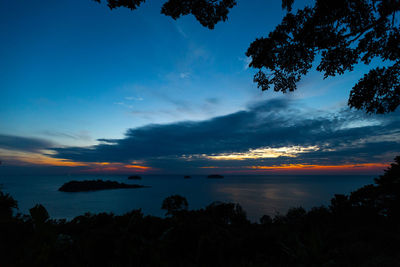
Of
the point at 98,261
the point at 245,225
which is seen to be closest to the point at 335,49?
the point at 245,225

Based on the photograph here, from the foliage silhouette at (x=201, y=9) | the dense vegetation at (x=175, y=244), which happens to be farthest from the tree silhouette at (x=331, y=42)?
the dense vegetation at (x=175, y=244)

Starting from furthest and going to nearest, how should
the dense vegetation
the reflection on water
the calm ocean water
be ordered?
the calm ocean water, the reflection on water, the dense vegetation

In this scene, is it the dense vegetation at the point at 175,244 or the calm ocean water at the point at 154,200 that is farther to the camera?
the calm ocean water at the point at 154,200

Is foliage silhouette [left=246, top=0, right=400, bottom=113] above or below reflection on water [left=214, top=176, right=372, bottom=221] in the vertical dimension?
above

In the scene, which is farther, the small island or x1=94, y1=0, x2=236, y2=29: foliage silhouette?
the small island

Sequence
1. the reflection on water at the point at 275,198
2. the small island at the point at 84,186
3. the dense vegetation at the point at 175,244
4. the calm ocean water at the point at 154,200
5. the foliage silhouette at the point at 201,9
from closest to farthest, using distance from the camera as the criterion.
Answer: the dense vegetation at the point at 175,244 → the foliage silhouette at the point at 201,9 → the reflection on water at the point at 275,198 → the calm ocean water at the point at 154,200 → the small island at the point at 84,186

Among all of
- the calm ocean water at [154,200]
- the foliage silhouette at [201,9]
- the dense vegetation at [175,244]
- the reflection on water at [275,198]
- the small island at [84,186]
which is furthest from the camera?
the small island at [84,186]

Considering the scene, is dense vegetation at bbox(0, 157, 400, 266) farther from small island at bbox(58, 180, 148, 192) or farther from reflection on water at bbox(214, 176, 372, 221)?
small island at bbox(58, 180, 148, 192)

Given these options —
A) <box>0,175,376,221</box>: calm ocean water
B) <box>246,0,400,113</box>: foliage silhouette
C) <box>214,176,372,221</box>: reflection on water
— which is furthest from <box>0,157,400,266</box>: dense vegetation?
<box>0,175,376,221</box>: calm ocean water

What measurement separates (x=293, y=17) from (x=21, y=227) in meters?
13.8

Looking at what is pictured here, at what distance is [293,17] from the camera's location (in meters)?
7.45

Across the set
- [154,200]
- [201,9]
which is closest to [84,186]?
[154,200]

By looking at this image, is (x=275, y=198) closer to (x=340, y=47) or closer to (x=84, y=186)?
(x=340, y=47)

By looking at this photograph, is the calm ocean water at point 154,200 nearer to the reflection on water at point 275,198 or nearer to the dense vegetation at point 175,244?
the reflection on water at point 275,198
